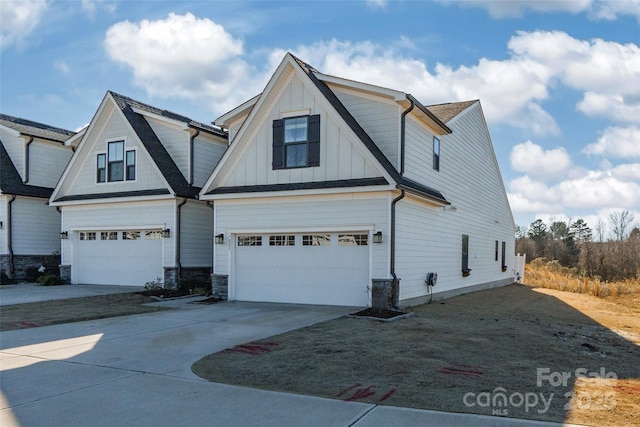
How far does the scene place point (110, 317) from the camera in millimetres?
12805

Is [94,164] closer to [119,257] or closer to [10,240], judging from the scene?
[119,257]

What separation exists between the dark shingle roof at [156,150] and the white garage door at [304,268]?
3831mm

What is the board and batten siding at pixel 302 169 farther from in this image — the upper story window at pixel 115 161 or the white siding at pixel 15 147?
the white siding at pixel 15 147

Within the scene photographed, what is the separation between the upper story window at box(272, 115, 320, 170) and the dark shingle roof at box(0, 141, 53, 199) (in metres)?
13.3

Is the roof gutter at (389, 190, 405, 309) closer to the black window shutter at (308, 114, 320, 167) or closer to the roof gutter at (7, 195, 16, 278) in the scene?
the black window shutter at (308, 114, 320, 167)

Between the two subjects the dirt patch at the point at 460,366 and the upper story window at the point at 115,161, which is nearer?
the dirt patch at the point at 460,366

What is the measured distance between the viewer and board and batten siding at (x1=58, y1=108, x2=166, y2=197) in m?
19.7

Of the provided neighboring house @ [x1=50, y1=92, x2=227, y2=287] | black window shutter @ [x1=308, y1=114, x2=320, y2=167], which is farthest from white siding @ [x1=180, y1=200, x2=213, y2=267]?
black window shutter @ [x1=308, y1=114, x2=320, y2=167]

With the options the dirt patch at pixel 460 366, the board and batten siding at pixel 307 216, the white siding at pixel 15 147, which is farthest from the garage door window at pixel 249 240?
the white siding at pixel 15 147

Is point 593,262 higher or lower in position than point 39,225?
lower

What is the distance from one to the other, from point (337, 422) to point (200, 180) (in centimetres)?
1599

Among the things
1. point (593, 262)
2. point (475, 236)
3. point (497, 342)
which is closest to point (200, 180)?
point (475, 236)

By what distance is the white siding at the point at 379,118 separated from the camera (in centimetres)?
1462

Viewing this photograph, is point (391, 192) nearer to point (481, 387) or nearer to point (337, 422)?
point (481, 387)
